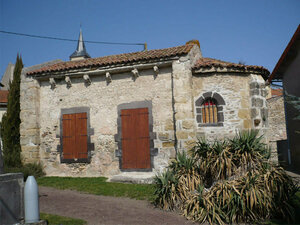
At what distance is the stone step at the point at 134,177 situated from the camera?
8.75 meters

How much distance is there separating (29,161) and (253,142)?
851 cm

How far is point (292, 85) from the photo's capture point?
10.9 meters

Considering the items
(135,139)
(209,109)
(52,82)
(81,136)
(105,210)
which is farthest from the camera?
(52,82)

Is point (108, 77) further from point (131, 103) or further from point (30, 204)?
point (30, 204)

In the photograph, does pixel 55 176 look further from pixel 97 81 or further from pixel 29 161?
pixel 97 81

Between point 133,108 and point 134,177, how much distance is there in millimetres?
2473

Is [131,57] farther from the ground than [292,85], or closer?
farther from the ground

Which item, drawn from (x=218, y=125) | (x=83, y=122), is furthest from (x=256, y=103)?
(x=83, y=122)

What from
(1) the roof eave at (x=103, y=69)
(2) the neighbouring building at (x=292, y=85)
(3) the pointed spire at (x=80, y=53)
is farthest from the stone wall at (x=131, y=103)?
(3) the pointed spire at (x=80, y=53)

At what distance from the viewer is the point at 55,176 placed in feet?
33.9

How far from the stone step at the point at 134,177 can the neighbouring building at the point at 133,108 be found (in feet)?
0.61

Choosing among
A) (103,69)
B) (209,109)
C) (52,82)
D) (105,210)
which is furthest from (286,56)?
(52,82)

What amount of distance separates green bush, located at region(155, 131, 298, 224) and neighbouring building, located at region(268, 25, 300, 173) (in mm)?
5013

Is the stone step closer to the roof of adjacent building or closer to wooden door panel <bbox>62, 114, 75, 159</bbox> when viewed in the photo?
wooden door panel <bbox>62, 114, 75, 159</bbox>
